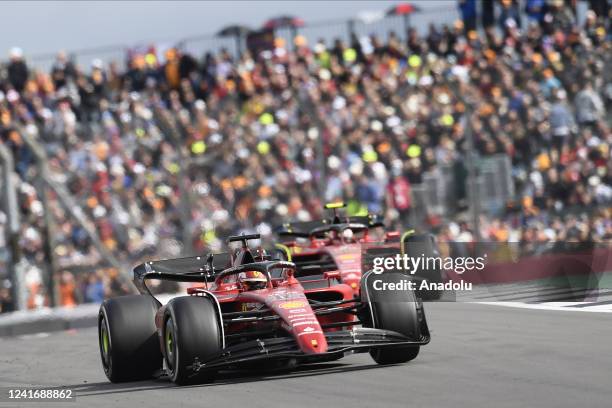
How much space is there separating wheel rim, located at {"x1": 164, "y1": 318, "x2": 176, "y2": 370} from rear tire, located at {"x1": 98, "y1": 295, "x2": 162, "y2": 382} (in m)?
0.51

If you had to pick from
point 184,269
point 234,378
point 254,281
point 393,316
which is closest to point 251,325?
point 254,281

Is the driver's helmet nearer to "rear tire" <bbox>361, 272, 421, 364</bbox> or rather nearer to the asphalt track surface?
the asphalt track surface

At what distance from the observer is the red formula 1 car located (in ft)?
32.2

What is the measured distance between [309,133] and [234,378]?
1346 cm

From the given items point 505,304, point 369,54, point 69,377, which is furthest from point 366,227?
point 369,54

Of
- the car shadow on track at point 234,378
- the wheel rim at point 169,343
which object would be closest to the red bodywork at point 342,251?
the car shadow on track at point 234,378

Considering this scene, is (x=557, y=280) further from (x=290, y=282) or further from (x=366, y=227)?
(x=290, y=282)

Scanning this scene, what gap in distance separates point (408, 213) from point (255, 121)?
12.0 feet

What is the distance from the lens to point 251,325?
10625mm

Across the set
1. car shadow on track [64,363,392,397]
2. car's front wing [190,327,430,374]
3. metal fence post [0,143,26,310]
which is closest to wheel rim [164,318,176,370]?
car shadow on track [64,363,392,397]

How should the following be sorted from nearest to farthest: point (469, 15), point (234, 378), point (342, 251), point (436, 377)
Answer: point (436, 377), point (234, 378), point (342, 251), point (469, 15)

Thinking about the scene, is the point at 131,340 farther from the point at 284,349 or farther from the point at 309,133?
the point at 309,133

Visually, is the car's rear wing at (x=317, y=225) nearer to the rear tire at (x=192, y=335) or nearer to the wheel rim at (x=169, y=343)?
the wheel rim at (x=169, y=343)

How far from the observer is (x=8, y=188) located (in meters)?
17.0
